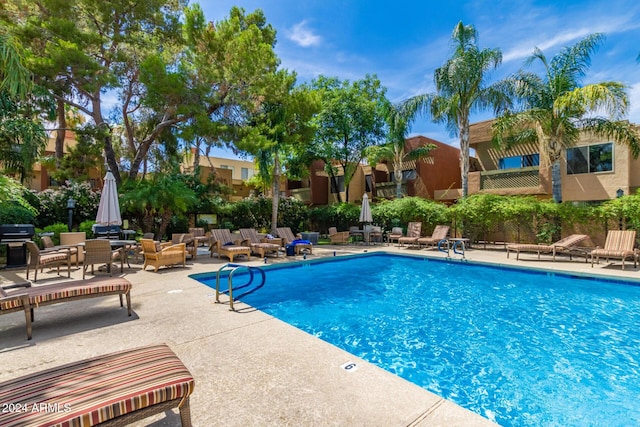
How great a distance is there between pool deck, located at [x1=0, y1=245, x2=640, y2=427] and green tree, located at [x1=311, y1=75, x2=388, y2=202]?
17.6 metres

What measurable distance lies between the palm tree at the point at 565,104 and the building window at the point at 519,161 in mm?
4435

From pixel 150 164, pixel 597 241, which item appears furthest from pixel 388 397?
pixel 150 164

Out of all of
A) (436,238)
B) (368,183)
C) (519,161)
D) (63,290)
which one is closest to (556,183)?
(519,161)

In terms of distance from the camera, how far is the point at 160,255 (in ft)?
28.7

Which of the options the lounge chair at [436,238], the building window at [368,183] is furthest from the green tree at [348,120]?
the lounge chair at [436,238]

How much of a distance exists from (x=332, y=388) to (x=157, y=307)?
3981 millimetres

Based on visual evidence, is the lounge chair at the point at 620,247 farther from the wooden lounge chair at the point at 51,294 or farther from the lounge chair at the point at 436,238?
the wooden lounge chair at the point at 51,294

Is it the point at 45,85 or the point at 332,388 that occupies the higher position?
the point at 45,85

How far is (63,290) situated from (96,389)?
3276mm

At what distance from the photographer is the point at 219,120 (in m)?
16.1

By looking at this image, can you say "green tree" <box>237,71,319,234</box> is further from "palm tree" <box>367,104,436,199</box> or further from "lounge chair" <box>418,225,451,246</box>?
"lounge chair" <box>418,225,451,246</box>

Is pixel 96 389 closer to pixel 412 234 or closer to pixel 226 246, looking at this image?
pixel 226 246

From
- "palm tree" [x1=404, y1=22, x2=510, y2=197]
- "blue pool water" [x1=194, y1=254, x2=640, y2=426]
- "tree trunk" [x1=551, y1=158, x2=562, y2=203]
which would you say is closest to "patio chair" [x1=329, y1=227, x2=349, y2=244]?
"palm tree" [x1=404, y1=22, x2=510, y2=197]

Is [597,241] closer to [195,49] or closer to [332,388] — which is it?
[332,388]
